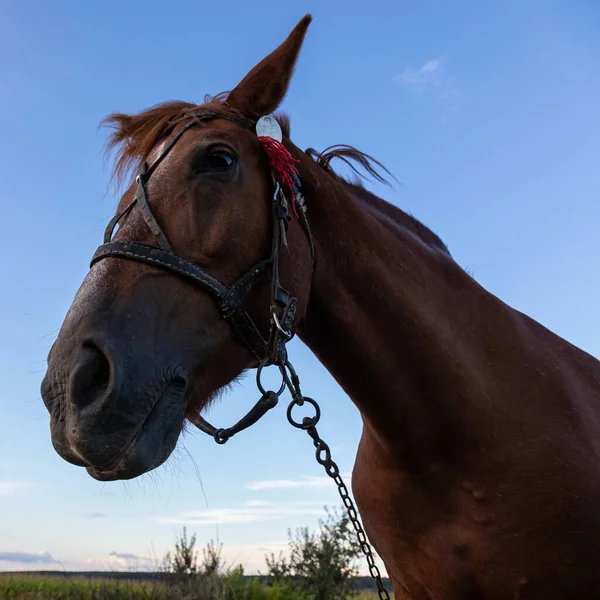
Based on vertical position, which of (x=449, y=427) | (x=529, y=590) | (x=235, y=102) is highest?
(x=235, y=102)

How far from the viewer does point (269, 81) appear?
3.37 meters

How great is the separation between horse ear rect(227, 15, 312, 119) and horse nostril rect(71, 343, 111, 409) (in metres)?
1.59

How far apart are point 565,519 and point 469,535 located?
18.3 inches

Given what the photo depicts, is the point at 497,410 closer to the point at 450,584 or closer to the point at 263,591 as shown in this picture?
the point at 450,584

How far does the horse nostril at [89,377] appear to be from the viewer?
2.38 m

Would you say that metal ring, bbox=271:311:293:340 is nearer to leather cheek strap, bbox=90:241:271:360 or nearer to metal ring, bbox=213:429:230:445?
leather cheek strap, bbox=90:241:271:360

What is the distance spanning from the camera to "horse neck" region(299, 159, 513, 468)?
337 centimetres

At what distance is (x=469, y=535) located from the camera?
3.26m

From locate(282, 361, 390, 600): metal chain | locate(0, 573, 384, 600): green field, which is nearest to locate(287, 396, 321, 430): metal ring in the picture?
locate(282, 361, 390, 600): metal chain

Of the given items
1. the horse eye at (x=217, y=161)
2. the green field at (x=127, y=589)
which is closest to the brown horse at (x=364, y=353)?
the horse eye at (x=217, y=161)

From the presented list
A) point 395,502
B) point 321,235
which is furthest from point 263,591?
point 321,235

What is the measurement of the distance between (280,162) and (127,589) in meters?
8.02

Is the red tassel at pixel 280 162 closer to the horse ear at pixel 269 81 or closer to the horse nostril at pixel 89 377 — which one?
the horse ear at pixel 269 81

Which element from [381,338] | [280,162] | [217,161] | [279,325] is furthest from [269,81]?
[381,338]
